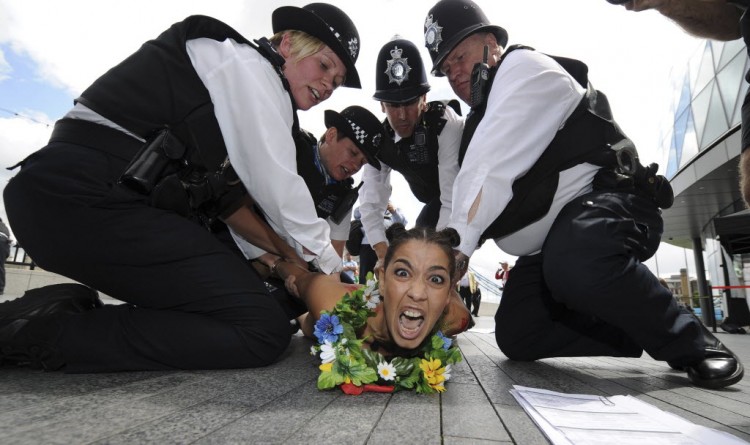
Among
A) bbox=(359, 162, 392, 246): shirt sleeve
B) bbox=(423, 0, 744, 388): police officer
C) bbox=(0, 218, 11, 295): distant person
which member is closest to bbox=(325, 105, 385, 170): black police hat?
bbox=(359, 162, 392, 246): shirt sleeve

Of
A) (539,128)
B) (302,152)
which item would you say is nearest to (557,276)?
(539,128)

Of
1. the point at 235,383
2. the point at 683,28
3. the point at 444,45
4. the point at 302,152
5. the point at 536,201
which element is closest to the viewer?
the point at 235,383

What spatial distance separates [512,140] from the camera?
225 centimetres

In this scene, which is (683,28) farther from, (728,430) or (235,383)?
(235,383)

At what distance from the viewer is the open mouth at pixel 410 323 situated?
2109 millimetres

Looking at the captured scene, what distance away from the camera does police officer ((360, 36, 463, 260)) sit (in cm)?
391

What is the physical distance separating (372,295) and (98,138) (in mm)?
1596

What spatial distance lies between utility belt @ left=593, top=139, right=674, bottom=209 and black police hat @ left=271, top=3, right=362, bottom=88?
171 centimetres

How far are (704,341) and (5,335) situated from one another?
3.40 metres

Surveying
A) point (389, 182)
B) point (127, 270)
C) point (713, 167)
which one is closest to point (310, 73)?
point (127, 270)

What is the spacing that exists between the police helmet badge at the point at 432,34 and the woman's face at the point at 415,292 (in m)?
Answer: 1.77

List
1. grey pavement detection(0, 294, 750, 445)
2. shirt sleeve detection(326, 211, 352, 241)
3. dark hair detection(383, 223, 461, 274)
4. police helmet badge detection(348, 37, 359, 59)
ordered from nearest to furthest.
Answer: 1. grey pavement detection(0, 294, 750, 445)
2. dark hair detection(383, 223, 461, 274)
3. police helmet badge detection(348, 37, 359, 59)
4. shirt sleeve detection(326, 211, 352, 241)

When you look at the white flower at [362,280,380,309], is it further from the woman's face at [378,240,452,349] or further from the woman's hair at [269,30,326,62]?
the woman's hair at [269,30,326,62]

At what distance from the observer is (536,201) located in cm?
248
